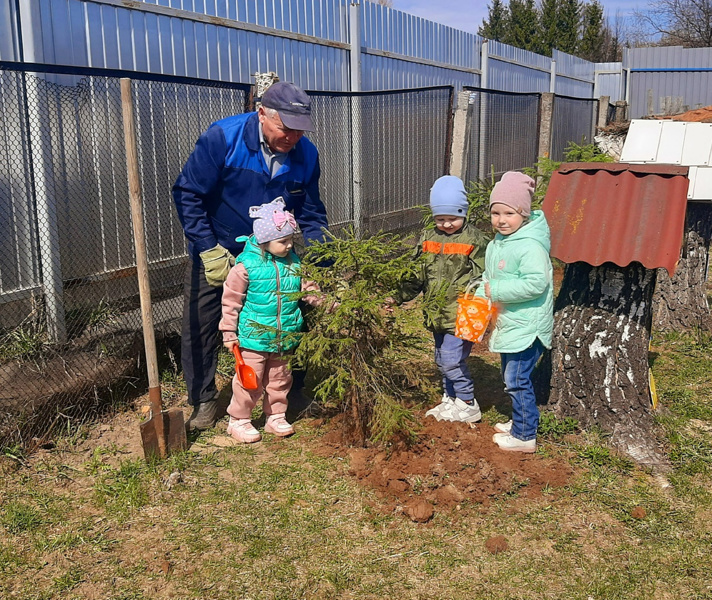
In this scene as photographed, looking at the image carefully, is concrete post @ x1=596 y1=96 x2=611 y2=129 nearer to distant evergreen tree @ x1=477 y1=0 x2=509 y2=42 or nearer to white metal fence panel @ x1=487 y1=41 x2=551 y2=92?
white metal fence panel @ x1=487 y1=41 x2=551 y2=92

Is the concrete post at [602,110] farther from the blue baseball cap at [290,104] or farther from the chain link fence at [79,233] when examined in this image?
the blue baseball cap at [290,104]

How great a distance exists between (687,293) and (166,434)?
4524mm

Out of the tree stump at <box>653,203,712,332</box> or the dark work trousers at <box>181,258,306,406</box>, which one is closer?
the dark work trousers at <box>181,258,306,406</box>

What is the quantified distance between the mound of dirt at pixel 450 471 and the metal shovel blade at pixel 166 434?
2.58ft

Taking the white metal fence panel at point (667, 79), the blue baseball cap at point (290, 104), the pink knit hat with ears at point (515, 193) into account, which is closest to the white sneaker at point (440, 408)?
the pink knit hat with ears at point (515, 193)

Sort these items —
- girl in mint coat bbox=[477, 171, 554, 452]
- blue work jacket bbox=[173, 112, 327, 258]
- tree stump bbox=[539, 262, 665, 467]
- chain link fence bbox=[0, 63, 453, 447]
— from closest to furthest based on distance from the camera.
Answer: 1. girl in mint coat bbox=[477, 171, 554, 452]
2. blue work jacket bbox=[173, 112, 327, 258]
3. tree stump bbox=[539, 262, 665, 467]
4. chain link fence bbox=[0, 63, 453, 447]

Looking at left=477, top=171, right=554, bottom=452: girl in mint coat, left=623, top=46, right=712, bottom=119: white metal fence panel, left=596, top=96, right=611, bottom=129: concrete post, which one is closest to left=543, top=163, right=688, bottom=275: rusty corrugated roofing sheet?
left=477, top=171, right=554, bottom=452: girl in mint coat

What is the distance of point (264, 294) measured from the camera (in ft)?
12.8

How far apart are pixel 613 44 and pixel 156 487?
161ft

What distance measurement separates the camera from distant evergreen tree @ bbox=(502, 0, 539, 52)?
3428 cm

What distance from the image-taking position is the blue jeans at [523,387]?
3.82m

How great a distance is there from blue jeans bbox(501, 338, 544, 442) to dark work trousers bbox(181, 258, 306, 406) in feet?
5.59

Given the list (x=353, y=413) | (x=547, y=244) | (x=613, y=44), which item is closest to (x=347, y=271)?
(x=353, y=413)

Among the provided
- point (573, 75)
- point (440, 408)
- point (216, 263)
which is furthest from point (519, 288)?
→ point (573, 75)
